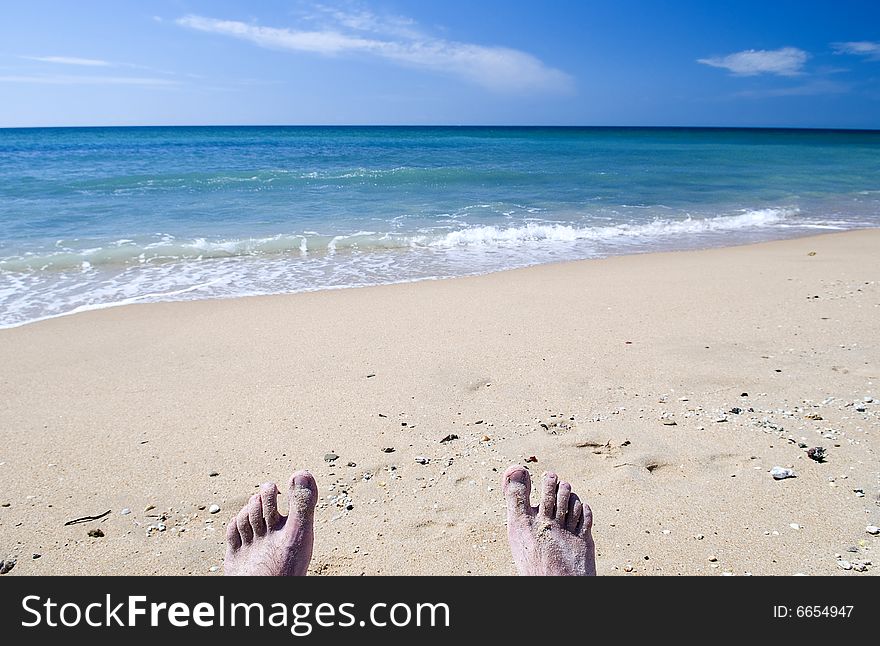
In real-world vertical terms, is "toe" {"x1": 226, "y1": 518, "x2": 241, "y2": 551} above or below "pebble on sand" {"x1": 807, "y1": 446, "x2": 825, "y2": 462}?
below

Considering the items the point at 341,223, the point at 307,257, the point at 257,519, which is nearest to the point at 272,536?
the point at 257,519

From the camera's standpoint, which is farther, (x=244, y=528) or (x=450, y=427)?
(x=450, y=427)

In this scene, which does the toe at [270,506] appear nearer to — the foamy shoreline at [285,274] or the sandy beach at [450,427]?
the sandy beach at [450,427]

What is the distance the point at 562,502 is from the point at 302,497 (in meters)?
1.01

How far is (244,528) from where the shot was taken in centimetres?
224

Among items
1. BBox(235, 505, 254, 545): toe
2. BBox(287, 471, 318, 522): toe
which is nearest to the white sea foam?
BBox(235, 505, 254, 545): toe

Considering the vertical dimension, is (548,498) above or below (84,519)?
above

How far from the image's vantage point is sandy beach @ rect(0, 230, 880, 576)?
7.52ft

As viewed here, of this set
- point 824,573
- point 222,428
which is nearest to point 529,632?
point 824,573

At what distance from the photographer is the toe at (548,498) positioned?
7.35 ft

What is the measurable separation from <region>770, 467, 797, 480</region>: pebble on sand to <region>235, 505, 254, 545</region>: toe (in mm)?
2266

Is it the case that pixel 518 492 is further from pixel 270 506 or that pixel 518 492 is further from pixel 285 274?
pixel 285 274

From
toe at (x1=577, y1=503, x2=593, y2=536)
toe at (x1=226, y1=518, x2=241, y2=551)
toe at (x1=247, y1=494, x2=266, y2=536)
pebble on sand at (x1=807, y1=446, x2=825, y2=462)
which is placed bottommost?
toe at (x1=226, y1=518, x2=241, y2=551)

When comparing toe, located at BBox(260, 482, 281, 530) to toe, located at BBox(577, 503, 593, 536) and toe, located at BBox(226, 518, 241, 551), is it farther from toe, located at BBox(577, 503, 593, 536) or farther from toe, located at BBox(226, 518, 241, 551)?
toe, located at BBox(577, 503, 593, 536)
